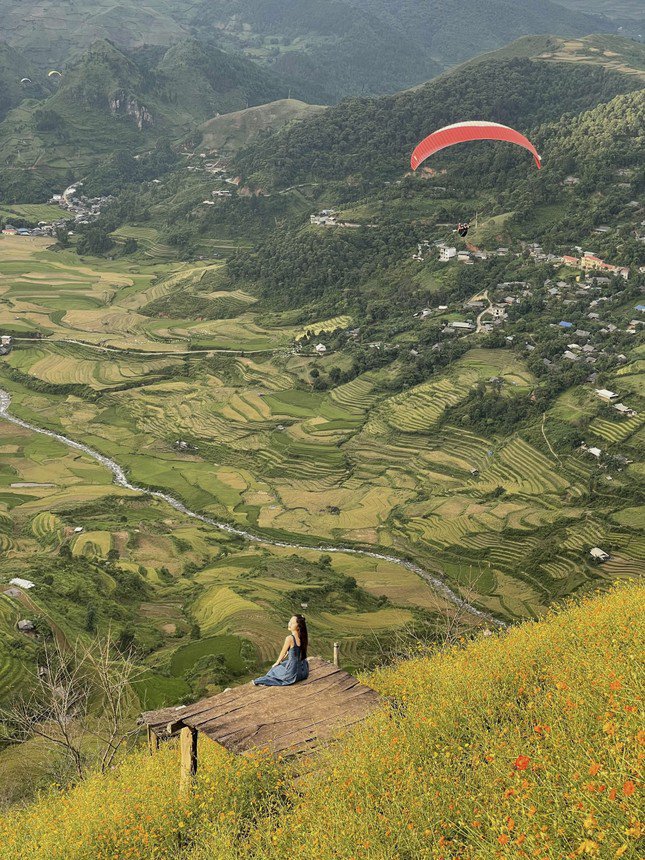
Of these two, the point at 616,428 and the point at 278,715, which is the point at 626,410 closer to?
the point at 616,428

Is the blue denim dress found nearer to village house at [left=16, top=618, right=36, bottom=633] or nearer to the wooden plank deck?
the wooden plank deck

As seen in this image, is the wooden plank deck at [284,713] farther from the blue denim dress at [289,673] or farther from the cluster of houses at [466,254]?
the cluster of houses at [466,254]

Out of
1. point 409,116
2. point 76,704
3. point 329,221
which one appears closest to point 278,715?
point 76,704

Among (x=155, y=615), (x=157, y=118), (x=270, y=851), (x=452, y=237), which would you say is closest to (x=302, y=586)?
(x=155, y=615)

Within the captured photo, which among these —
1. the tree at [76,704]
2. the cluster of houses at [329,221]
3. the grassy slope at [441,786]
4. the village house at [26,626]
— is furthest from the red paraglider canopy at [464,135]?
the cluster of houses at [329,221]

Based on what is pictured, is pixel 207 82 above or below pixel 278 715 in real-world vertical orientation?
below

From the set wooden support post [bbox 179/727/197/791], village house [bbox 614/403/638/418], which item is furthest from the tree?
village house [bbox 614/403/638/418]
